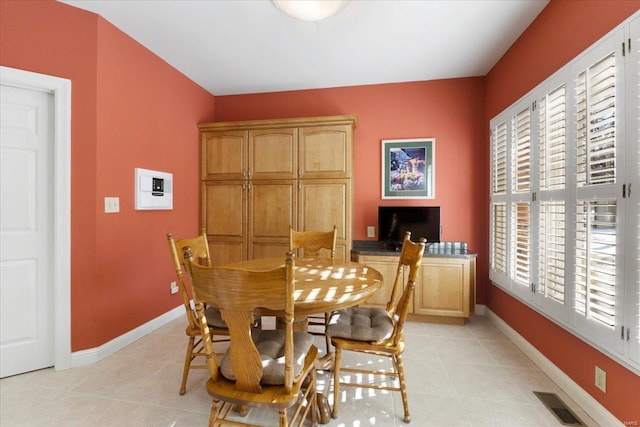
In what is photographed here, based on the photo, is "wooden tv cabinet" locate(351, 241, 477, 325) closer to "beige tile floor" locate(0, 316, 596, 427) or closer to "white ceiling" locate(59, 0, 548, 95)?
"beige tile floor" locate(0, 316, 596, 427)

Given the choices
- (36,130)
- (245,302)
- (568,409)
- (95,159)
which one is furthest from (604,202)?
(36,130)

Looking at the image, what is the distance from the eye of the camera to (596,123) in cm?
158

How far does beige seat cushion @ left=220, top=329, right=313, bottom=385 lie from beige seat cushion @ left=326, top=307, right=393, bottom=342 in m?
0.25

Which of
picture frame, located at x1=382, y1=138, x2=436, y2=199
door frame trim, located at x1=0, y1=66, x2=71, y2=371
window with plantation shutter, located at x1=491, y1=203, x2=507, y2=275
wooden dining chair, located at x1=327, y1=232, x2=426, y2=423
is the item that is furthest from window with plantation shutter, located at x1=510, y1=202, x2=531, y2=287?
door frame trim, located at x1=0, y1=66, x2=71, y2=371

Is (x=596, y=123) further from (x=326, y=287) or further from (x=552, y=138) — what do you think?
(x=326, y=287)

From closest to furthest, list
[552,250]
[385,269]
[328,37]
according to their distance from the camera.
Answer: [552,250], [328,37], [385,269]

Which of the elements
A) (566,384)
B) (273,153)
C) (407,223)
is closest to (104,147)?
(273,153)

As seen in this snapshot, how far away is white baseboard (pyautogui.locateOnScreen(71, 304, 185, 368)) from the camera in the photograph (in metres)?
2.17

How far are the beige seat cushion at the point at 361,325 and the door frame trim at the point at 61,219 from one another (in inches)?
81.7

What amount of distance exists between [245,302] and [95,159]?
6.75 feet

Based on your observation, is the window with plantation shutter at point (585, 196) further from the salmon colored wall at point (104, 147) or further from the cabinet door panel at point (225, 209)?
the salmon colored wall at point (104, 147)

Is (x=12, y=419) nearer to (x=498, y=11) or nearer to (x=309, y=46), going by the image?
(x=309, y=46)

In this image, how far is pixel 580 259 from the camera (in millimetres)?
1692

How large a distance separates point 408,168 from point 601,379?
242 cm
